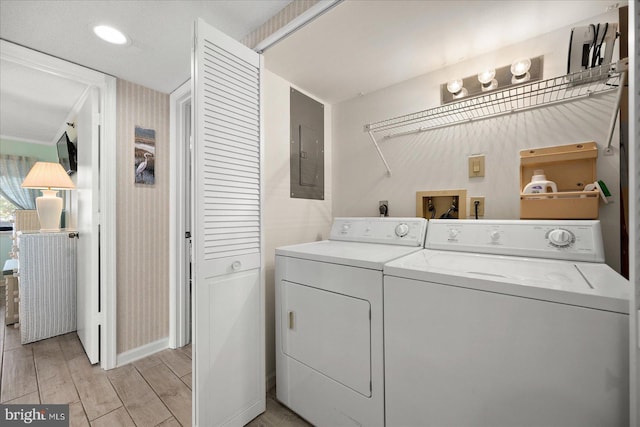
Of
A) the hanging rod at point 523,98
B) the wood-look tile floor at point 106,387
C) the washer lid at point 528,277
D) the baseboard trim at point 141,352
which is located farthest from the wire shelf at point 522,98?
the baseboard trim at point 141,352

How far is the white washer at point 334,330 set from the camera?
1175 mm

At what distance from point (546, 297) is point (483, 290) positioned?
164 millimetres

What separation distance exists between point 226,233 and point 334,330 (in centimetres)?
75

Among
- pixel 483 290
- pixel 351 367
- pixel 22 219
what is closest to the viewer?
pixel 483 290

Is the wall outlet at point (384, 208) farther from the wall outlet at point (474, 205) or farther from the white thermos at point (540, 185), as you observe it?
the white thermos at point (540, 185)

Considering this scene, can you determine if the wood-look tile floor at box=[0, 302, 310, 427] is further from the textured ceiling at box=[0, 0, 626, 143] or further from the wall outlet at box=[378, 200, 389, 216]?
the textured ceiling at box=[0, 0, 626, 143]

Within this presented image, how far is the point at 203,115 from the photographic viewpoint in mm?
1254

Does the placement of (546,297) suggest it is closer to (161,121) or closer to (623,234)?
(623,234)

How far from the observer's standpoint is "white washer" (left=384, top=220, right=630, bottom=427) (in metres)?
0.73

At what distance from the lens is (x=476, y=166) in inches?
66.5

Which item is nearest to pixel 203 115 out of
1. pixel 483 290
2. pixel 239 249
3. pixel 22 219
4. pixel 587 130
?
pixel 239 249

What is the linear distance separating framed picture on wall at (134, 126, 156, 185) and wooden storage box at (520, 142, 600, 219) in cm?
275

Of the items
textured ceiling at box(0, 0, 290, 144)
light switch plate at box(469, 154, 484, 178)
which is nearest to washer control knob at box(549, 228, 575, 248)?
light switch plate at box(469, 154, 484, 178)

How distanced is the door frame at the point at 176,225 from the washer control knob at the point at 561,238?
2.62m
